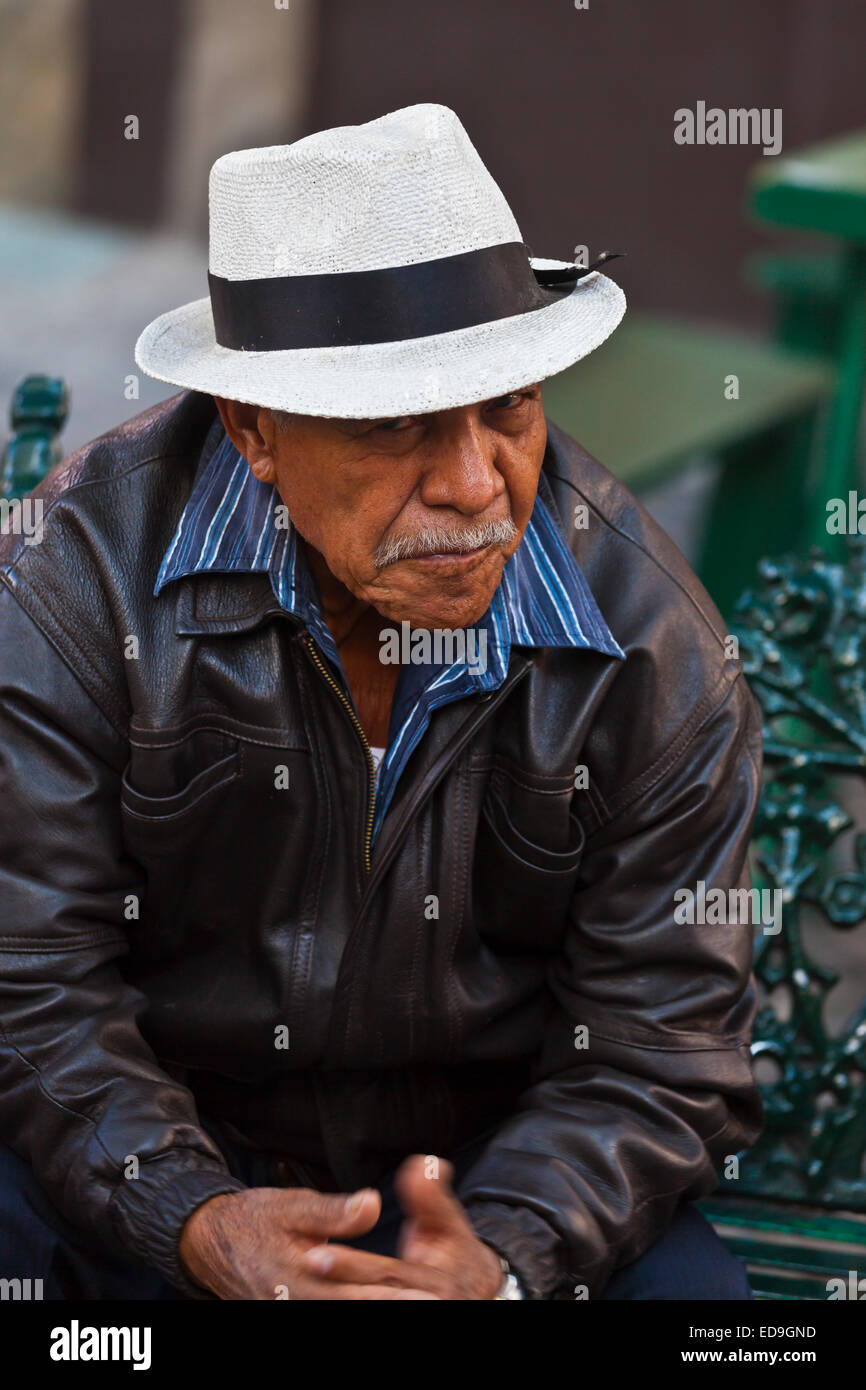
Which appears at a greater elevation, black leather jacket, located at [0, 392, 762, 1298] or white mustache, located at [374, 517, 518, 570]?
white mustache, located at [374, 517, 518, 570]

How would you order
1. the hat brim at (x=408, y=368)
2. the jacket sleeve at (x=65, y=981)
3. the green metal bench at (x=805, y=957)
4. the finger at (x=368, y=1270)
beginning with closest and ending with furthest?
the hat brim at (x=408, y=368) → the finger at (x=368, y=1270) → the jacket sleeve at (x=65, y=981) → the green metal bench at (x=805, y=957)

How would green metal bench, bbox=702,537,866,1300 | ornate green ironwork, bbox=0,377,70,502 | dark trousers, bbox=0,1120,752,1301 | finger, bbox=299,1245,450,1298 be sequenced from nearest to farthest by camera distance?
1. finger, bbox=299,1245,450,1298
2. dark trousers, bbox=0,1120,752,1301
3. green metal bench, bbox=702,537,866,1300
4. ornate green ironwork, bbox=0,377,70,502

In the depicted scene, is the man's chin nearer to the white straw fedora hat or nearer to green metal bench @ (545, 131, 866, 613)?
the white straw fedora hat

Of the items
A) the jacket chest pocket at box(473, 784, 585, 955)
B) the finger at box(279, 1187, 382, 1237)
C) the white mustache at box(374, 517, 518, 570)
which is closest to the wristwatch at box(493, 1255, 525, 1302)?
the finger at box(279, 1187, 382, 1237)

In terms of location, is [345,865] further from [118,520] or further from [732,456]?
[732,456]

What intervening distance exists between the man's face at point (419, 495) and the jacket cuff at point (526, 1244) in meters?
0.59

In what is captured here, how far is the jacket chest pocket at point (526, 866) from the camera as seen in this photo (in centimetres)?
223

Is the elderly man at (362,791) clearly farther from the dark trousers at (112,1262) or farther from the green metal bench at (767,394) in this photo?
the green metal bench at (767,394)

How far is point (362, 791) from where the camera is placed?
7.24ft

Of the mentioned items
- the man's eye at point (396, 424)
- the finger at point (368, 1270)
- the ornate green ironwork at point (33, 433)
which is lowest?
the finger at point (368, 1270)

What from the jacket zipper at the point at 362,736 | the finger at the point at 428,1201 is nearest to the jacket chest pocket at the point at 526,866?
the jacket zipper at the point at 362,736

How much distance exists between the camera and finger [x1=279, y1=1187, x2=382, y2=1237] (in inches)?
80.0

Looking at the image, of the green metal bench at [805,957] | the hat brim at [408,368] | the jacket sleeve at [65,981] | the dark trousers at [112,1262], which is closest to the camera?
the hat brim at [408,368]

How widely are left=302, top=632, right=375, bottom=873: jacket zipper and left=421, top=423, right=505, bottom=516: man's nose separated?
0.24 m
